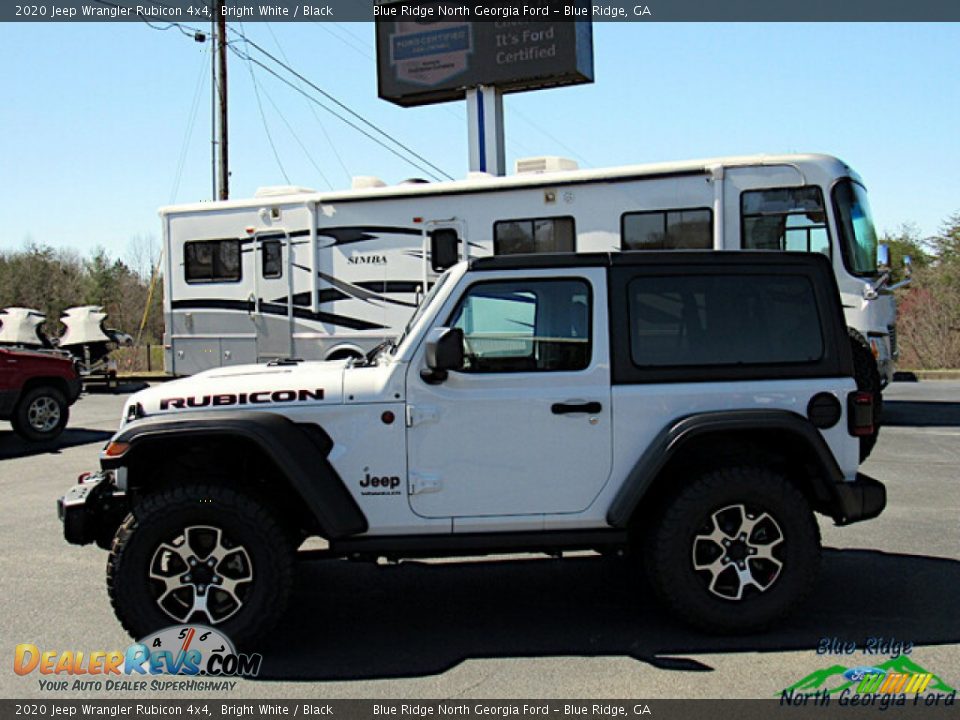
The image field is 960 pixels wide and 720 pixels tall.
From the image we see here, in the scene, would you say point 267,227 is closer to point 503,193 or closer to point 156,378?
point 503,193

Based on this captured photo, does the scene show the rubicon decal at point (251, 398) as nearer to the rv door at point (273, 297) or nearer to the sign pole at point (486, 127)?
the rv door at point (273, 297)

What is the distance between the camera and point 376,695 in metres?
4.04

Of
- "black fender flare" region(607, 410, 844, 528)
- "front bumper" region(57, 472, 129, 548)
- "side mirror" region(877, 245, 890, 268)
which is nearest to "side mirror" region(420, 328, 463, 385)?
"black fender flare" region(607, 410, 844, 528)

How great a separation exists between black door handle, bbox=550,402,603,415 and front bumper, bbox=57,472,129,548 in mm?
2230

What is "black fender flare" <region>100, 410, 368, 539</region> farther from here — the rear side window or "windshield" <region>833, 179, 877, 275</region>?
"windshield" <region>833, 179, 877, 275</region>

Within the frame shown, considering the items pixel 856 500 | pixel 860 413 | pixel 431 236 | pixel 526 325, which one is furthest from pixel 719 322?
pixel 431 236

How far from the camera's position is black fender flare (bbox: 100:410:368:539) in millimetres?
4453

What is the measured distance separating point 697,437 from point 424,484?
1.37 m

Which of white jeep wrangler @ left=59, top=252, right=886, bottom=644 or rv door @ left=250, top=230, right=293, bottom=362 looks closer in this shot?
white jeep wrangler @ left=59, top=252, right=886, bottom=644

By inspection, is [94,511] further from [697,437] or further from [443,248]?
[443,248]

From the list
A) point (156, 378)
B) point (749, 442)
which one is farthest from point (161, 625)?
point (156, 378)

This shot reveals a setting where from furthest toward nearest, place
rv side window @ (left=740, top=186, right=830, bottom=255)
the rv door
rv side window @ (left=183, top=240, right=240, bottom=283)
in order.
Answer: rv side window @ (left=183, top=240, right=240, bottom=283), the rv door, rv side window @ (left=740, top=186, right=830, bottom=255)

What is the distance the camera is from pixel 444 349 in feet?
14.6

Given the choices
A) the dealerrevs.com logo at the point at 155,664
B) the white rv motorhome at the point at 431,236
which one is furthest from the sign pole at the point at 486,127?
the dealerrevs.com logo at the point at 155,664
